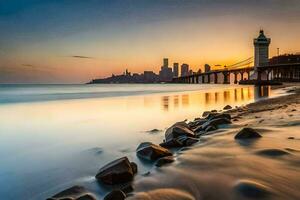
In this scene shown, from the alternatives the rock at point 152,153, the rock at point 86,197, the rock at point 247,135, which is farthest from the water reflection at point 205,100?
the rock at point 86,197

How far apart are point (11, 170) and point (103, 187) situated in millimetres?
2245

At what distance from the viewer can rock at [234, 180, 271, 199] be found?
3.07 metres

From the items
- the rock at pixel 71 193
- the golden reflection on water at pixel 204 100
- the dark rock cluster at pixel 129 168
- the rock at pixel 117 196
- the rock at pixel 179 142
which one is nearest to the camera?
the rock at pixel 117 196

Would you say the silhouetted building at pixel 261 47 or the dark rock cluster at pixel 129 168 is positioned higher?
the silhouetted building at pixel 261 47

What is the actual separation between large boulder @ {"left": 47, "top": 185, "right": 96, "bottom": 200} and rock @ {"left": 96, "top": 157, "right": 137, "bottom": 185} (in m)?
0.37

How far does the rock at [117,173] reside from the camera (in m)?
4.24

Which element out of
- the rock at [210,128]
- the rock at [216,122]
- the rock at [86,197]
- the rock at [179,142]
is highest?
the rock at [216,122]

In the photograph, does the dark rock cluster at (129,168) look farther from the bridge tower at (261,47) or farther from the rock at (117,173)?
the bridge tower at (261,47)

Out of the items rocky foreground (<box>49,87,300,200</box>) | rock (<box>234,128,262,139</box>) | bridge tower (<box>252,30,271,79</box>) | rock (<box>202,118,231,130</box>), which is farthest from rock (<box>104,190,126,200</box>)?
bridge tower (<box>252,30,271,79</box>)

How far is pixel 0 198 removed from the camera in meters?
4.05

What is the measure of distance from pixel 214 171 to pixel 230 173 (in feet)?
0.80

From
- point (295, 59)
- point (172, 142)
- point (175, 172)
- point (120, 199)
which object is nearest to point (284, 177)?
point (175, 172)

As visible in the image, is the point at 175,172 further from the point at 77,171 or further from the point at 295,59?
the point at 295,59

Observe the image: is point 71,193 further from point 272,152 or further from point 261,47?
point 261,47
